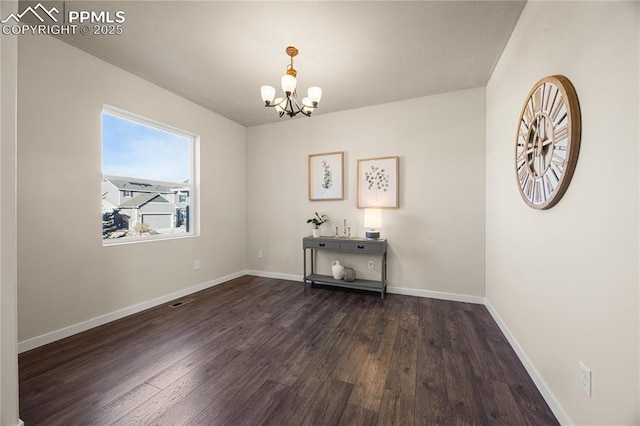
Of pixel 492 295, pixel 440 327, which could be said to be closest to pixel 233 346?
pixel 440 327

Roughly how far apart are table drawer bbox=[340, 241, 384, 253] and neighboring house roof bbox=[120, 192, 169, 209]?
8.10 feet

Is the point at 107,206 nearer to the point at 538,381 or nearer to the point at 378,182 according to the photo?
the point at 378,182

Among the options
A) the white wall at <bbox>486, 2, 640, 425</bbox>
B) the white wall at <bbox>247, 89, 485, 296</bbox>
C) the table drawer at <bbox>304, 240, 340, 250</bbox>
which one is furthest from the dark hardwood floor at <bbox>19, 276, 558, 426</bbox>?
the table drawer at <bbox>304, 240, 340, 250</bbox>

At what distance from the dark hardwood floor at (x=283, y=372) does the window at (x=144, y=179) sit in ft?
3.44

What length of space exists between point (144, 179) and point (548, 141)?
3.76m

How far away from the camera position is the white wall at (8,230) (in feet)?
3.89

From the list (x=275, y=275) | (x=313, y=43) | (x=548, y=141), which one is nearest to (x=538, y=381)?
(x=548, y=141)

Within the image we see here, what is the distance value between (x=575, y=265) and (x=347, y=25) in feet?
7.26

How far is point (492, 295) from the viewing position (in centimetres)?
269

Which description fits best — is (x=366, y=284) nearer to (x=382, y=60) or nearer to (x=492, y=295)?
(x=492, y=295)

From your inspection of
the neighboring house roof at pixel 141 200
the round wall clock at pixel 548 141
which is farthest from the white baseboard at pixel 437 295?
the neighboring house roof at pixel 141 200

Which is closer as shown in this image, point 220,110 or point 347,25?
point 347,25

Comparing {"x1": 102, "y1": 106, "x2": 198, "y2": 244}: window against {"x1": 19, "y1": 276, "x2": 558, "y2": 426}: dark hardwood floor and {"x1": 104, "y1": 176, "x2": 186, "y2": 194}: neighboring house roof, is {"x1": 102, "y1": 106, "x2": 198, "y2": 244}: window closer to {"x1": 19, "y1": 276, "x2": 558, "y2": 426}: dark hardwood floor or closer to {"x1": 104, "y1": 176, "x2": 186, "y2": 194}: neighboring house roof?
{"x1": 104, "y1": 176, "x2": 186, "y2": 194}: neighboring house roof

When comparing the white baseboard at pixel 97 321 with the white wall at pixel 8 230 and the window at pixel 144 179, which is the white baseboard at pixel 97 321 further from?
the white wall at pixel 8 230
